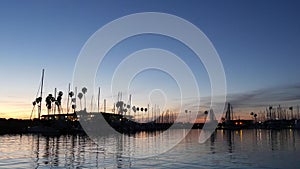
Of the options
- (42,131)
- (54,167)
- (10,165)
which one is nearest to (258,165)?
(54,167)

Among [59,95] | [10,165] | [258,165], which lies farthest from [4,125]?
[258,165]

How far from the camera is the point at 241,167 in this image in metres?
30.2

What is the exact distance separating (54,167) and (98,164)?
409cm

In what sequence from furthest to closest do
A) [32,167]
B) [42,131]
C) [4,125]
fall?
[4,125] → [42,131] → [32,167]

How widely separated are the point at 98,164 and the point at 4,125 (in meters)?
123

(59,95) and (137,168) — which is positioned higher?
(59,95)

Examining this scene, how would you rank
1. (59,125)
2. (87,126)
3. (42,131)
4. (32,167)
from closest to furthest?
(32,167) → (42,131) → (59,125) → (87,126)

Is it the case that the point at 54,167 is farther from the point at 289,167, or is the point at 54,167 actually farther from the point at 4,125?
the point at 4,125

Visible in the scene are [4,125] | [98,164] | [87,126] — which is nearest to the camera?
[98,164]

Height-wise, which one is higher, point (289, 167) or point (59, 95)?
point (59, 95)

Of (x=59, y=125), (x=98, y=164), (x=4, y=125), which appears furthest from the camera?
(x=4, y=125)

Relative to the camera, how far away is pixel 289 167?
30766 mm

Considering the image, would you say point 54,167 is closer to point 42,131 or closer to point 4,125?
point 42,131

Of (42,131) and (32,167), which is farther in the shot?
(42,131)
